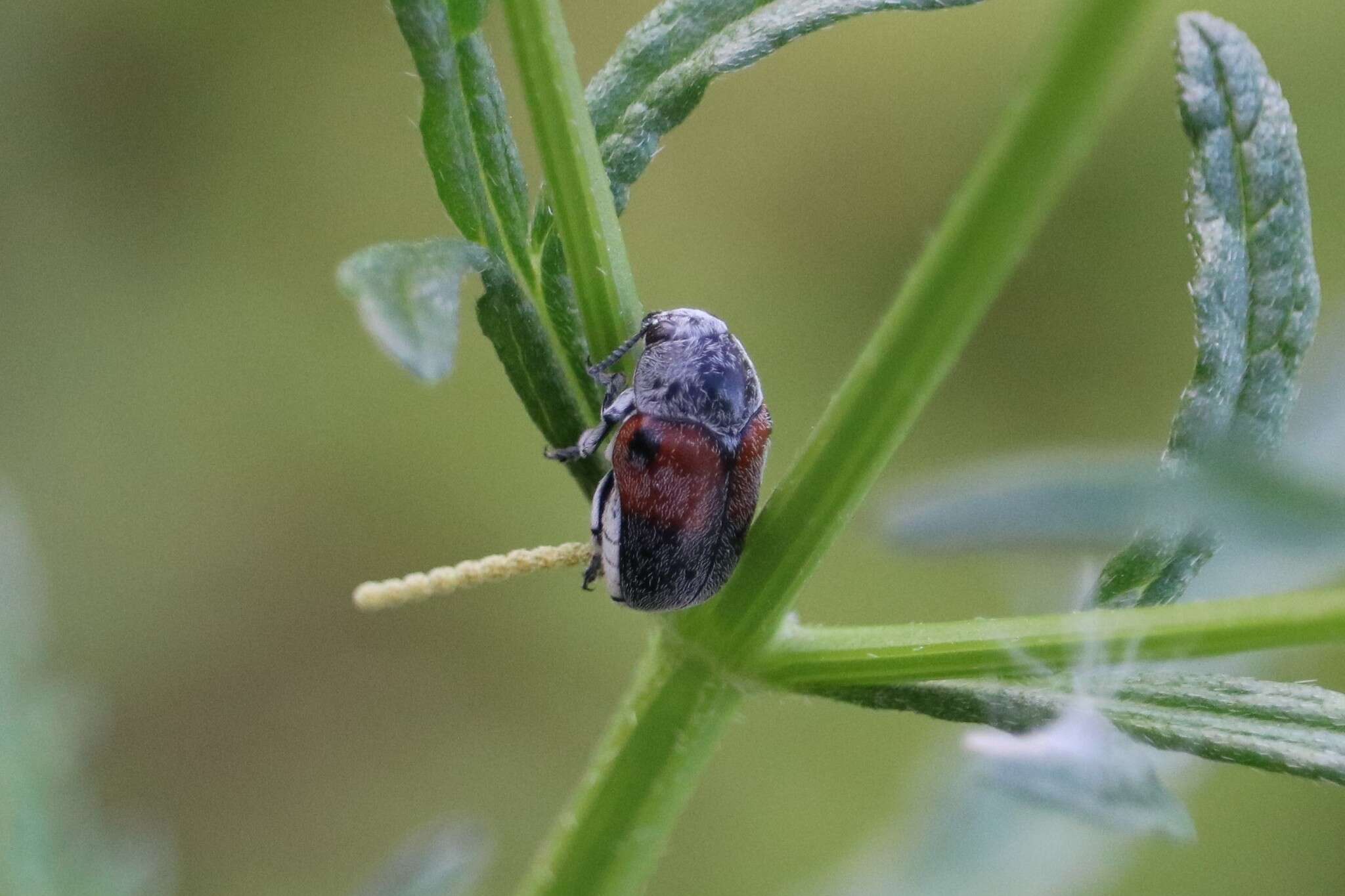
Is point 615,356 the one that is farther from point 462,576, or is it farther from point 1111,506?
point 1111,506

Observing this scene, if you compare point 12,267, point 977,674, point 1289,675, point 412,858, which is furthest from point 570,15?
point 977,674

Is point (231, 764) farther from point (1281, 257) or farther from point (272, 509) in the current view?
point (1281, 257)

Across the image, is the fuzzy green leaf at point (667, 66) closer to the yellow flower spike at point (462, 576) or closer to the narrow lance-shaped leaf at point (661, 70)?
the narrow lance-shaped leaf at point (661, 70)

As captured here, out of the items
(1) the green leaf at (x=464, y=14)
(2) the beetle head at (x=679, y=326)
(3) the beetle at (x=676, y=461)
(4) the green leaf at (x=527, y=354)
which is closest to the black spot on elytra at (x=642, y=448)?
(3) the beetle at (x=676, y=461)

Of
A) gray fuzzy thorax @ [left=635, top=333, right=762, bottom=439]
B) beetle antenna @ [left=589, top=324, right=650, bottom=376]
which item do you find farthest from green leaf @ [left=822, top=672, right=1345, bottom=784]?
gray fuzzy thorax @ [left=635, top=333, right=762, bottom=439]

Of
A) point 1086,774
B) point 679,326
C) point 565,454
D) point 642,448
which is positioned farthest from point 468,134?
point 1086,774
